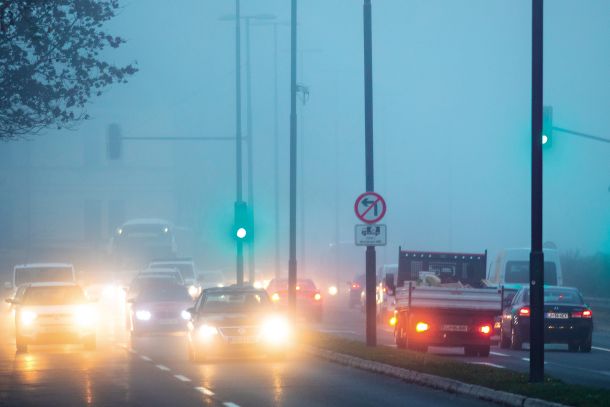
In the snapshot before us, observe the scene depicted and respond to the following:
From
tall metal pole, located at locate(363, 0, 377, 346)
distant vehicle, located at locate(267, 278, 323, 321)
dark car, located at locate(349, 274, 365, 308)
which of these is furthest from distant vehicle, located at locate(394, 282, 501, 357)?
dark car, located at locate(349, 274, 365, 308)

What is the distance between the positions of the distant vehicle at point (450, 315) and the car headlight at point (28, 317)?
327 inches

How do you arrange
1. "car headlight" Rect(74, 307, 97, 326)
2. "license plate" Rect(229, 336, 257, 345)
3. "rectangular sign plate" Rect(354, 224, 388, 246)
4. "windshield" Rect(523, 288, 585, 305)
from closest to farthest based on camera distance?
"license plate" Rect(229, 336, 257, 345) → "rectangular sign plate" Rect(354, 224, 388, 246) → "car headlight" Rect(74, 307, 97, 326) → "windshield" Rect(523, 288, 585, 305)

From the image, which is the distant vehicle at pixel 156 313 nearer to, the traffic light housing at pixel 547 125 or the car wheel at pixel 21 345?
the car wheel at pixel 21 345

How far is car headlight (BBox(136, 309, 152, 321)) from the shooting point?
123 feet

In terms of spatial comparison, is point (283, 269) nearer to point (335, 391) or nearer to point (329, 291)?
point (329, 291)

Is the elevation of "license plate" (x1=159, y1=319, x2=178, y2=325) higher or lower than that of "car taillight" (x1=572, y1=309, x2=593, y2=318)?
lower

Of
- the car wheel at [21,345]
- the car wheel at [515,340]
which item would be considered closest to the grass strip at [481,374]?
the car wheel at [515,340]

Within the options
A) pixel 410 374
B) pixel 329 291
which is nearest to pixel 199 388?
pixel 410 374

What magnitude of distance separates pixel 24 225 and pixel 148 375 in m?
82.4

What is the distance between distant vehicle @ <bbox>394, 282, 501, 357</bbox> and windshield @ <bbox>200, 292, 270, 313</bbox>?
3279mm

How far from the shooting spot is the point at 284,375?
23.4 meters

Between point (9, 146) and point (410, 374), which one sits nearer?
point (410, 374)

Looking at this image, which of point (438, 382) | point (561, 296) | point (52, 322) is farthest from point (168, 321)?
point (438, 382)

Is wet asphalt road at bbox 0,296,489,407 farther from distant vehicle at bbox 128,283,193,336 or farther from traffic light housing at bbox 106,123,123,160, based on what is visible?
traffic light housing at bbox 106,123,123,160
